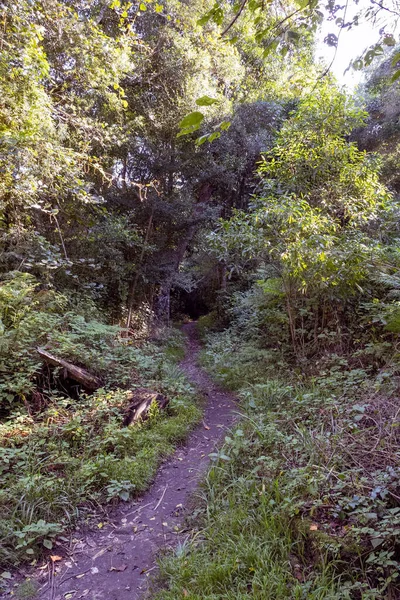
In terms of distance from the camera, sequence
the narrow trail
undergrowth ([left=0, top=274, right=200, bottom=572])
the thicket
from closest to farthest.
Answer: the thicket, the narrow trail, undergrowth ([left=0, top=274, right=200, bottom=572])

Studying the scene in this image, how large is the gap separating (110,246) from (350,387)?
6.23m

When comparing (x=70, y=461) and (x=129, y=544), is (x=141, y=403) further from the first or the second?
(x=129, y=544)

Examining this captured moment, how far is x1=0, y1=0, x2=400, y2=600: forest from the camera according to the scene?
233 centimetres

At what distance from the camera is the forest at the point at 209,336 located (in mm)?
2332

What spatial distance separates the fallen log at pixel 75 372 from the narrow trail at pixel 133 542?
1489 millimetres

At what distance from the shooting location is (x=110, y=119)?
28.2 feet

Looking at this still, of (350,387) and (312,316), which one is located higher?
(312,316)

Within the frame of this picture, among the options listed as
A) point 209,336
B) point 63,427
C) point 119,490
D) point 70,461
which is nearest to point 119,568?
point 119,490

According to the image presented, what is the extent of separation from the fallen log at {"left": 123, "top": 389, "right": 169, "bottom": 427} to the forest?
3 cm

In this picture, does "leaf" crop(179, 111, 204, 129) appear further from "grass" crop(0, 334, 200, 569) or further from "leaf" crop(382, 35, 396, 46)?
"grass" crop(0, 334, 200, 569)

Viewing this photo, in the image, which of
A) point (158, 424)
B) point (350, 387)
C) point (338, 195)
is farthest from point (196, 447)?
point (338, 195)

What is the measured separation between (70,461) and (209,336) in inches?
305

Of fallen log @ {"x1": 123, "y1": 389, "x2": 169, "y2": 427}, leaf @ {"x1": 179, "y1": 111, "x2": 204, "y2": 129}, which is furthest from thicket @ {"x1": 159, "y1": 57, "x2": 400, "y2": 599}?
leaf @ {"x1": 179, "y1": 111, "x2": 204, "y2": 129}

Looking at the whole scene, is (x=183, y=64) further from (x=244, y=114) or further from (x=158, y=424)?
(x=158, y=424)
